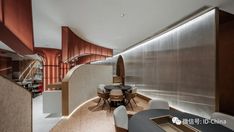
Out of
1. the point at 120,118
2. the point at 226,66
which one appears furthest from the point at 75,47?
the point at 226,66

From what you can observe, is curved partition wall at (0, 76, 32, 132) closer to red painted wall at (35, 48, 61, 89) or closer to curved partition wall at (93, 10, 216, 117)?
curved partition wall at (93, 10, 216, 117)

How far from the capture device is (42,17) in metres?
3.95

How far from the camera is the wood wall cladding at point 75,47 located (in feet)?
16.1

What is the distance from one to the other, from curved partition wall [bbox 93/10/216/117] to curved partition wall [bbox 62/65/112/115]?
270cm

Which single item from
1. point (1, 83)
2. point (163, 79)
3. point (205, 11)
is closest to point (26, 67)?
point (163, 79)

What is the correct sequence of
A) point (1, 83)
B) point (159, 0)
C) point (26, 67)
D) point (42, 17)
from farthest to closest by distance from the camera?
point (26, 67) < point (42, 17) < point (159, 0) < point (1, 83)

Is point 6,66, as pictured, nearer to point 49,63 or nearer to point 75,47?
point 49,63

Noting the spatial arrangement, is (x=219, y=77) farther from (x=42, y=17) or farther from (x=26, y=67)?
(x=26, y=67)

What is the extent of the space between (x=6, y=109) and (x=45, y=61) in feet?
26.8

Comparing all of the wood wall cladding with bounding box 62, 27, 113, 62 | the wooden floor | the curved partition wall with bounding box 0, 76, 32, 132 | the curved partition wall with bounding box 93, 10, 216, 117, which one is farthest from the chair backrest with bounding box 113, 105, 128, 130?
the wood wall cladding with bounding box 62, 27, 113, 62

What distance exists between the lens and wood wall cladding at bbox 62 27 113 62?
4.92 metres

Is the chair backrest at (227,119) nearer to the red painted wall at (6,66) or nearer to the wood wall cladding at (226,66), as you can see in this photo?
the wood wall cladding at (226,66)

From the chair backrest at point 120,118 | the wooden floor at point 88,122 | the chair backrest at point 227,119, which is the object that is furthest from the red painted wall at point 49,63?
the chair backrest at point 227,119

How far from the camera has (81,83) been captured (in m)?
6.05
